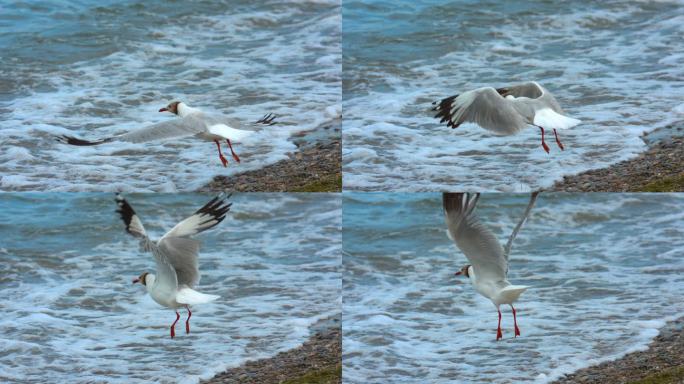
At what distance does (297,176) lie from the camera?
788 cm

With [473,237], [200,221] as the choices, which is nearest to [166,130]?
[200,221]

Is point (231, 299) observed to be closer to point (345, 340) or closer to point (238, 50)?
point (345, 340)

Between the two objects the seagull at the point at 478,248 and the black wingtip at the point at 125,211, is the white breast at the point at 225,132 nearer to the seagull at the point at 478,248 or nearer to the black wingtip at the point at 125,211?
the black wingtip at the point at 125,211

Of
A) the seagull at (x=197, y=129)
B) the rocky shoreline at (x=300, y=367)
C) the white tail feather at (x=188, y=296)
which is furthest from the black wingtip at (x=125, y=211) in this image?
the rocky shoreline at (x=300, y=367)

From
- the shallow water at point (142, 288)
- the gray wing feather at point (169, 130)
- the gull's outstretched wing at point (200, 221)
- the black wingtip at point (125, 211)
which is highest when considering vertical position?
the gray wing feather at point (169, 130)

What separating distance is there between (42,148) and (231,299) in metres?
1.96

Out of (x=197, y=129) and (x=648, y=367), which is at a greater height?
(x=197, y=129)

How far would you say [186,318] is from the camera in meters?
7.37

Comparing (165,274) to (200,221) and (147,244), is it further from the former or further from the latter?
(147,244)

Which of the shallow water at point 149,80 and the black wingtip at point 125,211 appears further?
the shallow water at point 149,80

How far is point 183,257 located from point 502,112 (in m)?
1.97

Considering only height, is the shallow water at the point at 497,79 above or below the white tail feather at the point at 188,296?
above

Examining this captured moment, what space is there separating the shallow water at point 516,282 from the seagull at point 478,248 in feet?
1.28

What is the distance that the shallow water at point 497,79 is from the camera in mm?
8203
